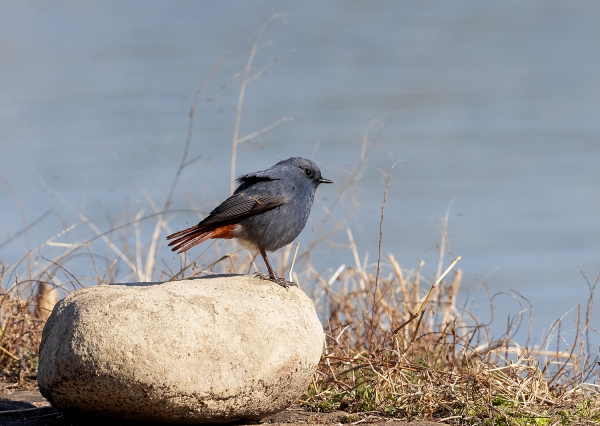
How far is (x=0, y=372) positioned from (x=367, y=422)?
2.57 m

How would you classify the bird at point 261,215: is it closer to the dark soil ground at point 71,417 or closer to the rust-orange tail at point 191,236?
the rust-orange tail at point 191,236

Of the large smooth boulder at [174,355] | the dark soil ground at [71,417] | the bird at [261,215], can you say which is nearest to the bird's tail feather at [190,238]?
the bird at [261,215]

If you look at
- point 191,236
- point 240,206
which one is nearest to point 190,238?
point 191,236

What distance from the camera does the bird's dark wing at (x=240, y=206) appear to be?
17.3 feet

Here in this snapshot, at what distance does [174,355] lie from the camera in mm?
4289

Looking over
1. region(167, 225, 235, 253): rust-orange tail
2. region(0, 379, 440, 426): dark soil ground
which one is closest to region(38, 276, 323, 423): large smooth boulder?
region(0, 379, 440, 426): dark soil ground

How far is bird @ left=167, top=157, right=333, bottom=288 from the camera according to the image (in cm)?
529

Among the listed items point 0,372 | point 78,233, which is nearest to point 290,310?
point 0,372

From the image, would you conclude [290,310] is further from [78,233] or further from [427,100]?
[427,100]

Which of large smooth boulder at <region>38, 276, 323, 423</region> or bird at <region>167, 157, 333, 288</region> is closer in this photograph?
large smooth boulder at <region>38, 276, 323, 423</region>

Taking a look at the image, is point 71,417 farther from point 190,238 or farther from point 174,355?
point 190,238

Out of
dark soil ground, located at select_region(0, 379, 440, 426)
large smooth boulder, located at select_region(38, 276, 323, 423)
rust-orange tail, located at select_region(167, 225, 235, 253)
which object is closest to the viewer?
large smooth boulder, located at select_region(38, 276, 323, 423)

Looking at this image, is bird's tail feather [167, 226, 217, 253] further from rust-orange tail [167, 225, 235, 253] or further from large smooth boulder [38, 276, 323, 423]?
large smooth boulder [38, 276, 323, 423]

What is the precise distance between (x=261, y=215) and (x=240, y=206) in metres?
0.14
